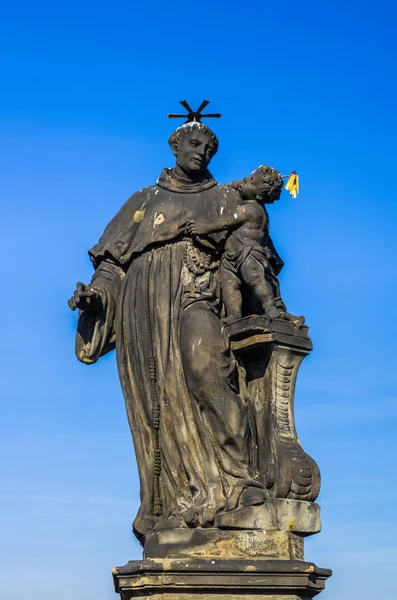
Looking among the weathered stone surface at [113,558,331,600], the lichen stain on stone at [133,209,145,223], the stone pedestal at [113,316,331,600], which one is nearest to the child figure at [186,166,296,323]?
the stone pedestal at [113,316,331,600]

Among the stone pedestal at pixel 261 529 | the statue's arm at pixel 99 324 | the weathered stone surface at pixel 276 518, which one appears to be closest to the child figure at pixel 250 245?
the stone pedestal at pixel 261 529

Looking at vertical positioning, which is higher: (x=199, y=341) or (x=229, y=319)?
(x=229, y=319)

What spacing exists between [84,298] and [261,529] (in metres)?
2.60

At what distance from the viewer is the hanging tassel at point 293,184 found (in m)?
11.4

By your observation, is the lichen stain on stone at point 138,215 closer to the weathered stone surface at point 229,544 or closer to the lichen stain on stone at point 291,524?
the weathered stone surface at point 229,544

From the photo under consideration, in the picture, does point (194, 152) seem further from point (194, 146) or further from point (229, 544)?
point (229, 544)

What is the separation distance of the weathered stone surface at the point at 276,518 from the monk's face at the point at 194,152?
3227 millimetres

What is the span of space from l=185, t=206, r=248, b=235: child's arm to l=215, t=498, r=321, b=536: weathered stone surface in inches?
99.9

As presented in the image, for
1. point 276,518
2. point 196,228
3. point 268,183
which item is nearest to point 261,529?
point 276,518

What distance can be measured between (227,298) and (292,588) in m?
2.66

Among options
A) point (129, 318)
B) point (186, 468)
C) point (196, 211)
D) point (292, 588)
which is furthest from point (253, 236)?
point (292, 588)

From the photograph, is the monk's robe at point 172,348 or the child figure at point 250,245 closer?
the monk's robe at point 172,348

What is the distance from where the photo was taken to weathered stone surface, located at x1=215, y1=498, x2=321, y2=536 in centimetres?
1042

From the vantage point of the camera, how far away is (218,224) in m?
11.4
